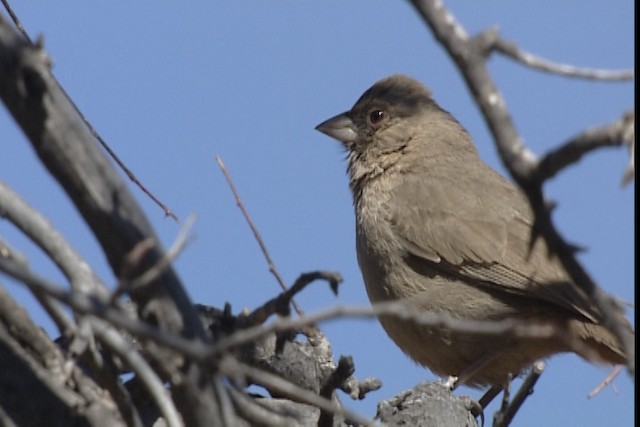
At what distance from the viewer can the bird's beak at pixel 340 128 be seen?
6.80 meters

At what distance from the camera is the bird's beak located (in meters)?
6.80

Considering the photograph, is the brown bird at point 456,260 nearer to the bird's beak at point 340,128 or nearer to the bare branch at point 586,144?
the bird's beak at point 340,128

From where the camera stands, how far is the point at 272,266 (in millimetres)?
4359

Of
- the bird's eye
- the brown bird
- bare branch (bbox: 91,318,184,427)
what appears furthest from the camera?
the bird's eye

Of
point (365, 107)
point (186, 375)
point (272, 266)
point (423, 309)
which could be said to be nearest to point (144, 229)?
point (186, 375)

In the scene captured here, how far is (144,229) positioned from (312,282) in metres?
0.51

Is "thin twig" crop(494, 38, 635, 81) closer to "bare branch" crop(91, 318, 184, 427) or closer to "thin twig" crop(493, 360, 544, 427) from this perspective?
"bare branch" crop(91, 318, 184, 427)

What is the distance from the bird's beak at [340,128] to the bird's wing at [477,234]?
61 centimetres

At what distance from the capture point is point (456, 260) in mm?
5848

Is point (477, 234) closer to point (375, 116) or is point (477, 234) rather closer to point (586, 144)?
point (375, 116)

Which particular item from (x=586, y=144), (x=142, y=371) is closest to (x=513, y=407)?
(x=142, y=371)

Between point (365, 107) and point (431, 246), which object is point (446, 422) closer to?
point (431, 246)

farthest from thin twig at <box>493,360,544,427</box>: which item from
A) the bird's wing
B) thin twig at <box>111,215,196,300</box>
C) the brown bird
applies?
thin twig at <box>111,215,196,300</box>

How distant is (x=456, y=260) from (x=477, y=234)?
0.24m
